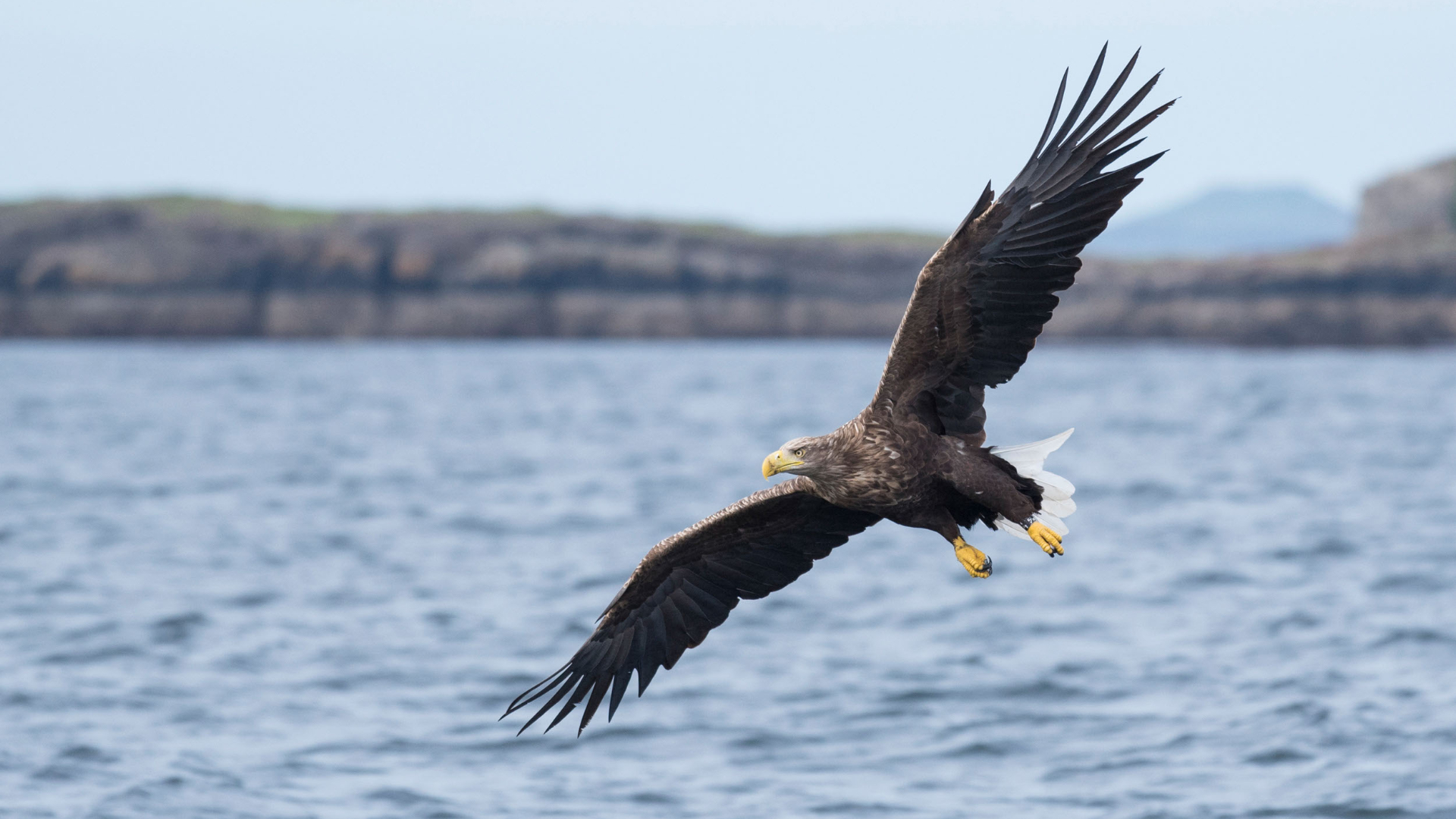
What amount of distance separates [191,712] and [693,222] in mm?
71958

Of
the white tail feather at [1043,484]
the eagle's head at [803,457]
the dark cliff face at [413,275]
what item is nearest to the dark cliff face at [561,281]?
the dark cliff face at [413,275]

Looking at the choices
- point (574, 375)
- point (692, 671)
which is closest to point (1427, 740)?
point (692, 671)

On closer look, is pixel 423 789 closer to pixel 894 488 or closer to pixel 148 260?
pixel 894 488

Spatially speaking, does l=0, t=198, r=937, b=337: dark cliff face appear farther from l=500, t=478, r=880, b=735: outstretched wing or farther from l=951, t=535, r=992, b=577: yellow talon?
l=951, t=535, r=992, b=577: yellow talon

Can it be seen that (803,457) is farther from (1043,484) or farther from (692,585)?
(692,585)

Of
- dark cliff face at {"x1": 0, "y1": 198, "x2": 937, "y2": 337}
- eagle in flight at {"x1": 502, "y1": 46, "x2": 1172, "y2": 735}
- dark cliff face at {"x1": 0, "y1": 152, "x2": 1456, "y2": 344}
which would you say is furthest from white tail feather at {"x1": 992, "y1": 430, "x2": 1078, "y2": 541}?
dark cliff face at {"x1": 0, "y1": 198, "x2": 937, "y2": 337}

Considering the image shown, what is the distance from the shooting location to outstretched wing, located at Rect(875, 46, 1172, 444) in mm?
6844

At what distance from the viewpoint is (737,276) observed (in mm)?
76688

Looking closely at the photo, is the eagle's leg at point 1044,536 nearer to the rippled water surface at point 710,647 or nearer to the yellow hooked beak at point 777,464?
the yellow hooked beak at point 777,464

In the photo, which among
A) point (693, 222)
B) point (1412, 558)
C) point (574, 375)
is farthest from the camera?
point (693, 222)

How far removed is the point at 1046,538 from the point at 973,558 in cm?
35

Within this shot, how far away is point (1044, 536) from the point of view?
7.11 m

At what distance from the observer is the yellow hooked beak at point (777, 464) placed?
6.91m

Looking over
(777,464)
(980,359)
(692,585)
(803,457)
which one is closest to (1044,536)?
(980,359)
